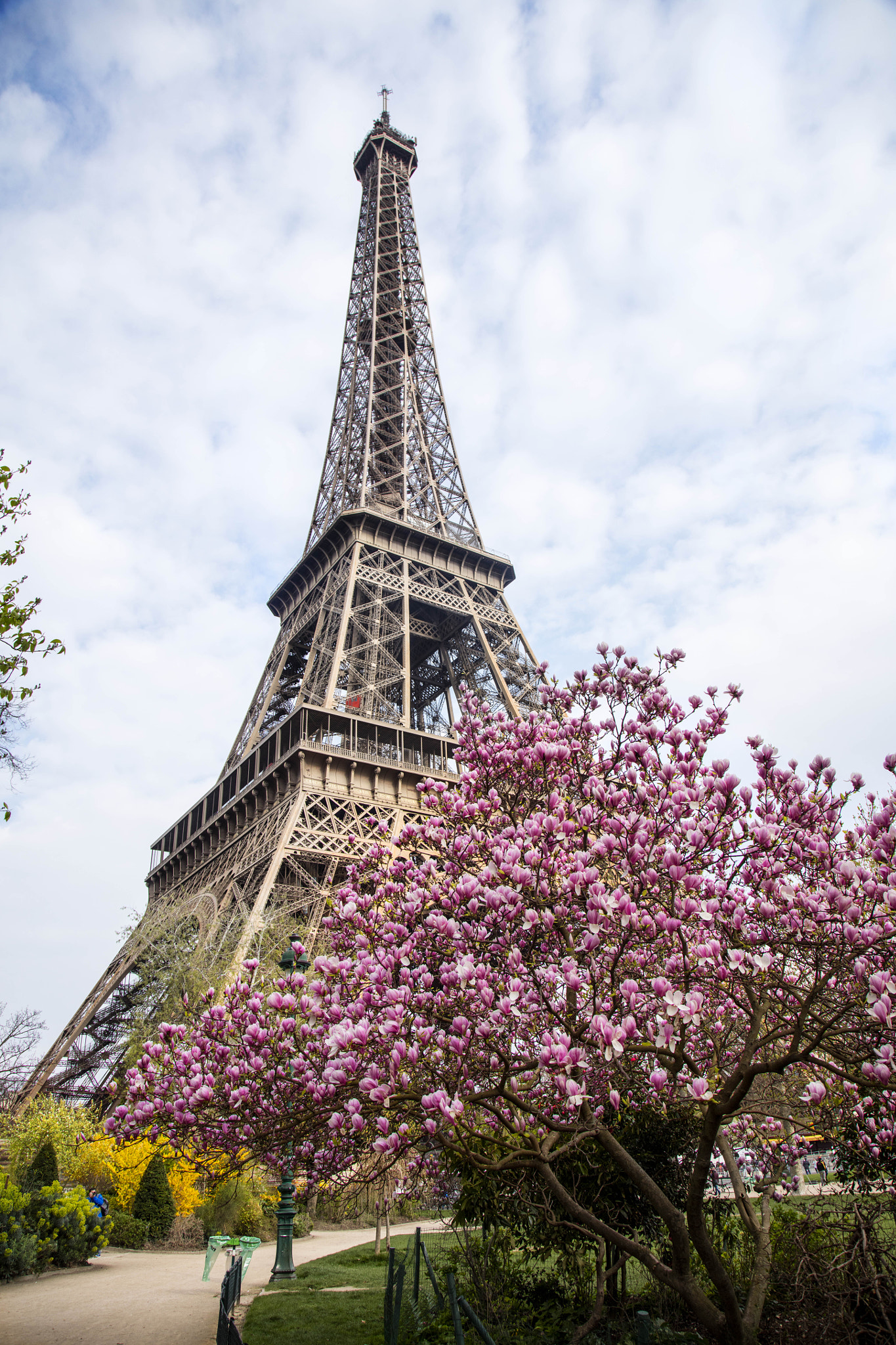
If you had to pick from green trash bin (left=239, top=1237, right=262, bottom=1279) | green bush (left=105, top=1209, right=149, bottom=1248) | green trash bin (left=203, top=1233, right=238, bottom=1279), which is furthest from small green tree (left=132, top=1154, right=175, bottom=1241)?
green trash bin (left=239, top=1237, right=262, bottom=1279)

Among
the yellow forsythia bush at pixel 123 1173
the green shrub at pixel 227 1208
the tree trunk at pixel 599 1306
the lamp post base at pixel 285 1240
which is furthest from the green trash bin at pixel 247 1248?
the tree trunk at pixel 599 1306

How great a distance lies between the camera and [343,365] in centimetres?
4988

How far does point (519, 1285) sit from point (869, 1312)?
3923 mm

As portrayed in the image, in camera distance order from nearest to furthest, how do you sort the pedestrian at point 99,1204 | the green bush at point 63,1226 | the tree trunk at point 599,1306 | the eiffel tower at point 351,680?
the tree trunk at point 599,1306 → the green bush at point 63,1226 → the pedestrian at point 99,1204 → the eiffel tower at point 351,680

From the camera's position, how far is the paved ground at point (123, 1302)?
9.33m

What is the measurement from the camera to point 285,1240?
13859 mm

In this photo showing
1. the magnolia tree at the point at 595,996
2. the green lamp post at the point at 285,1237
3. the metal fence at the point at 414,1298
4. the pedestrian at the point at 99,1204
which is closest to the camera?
the magnolia tree at the point at 595,996

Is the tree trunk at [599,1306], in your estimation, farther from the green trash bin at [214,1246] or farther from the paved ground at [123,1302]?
the green trash bin at [214,1246]

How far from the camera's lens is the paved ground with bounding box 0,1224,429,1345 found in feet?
30.6

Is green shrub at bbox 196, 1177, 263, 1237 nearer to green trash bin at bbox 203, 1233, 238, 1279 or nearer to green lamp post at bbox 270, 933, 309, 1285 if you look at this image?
green trash bin at bbox 203, 1233, 238, 1279

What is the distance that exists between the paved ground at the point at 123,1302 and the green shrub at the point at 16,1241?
251mm

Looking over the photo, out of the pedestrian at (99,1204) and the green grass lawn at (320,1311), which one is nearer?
the green grass lawn at (320,1311)

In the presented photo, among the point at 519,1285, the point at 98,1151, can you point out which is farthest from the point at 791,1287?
the point at 98,1151

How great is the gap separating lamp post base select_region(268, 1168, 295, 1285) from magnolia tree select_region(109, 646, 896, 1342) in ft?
27.9
